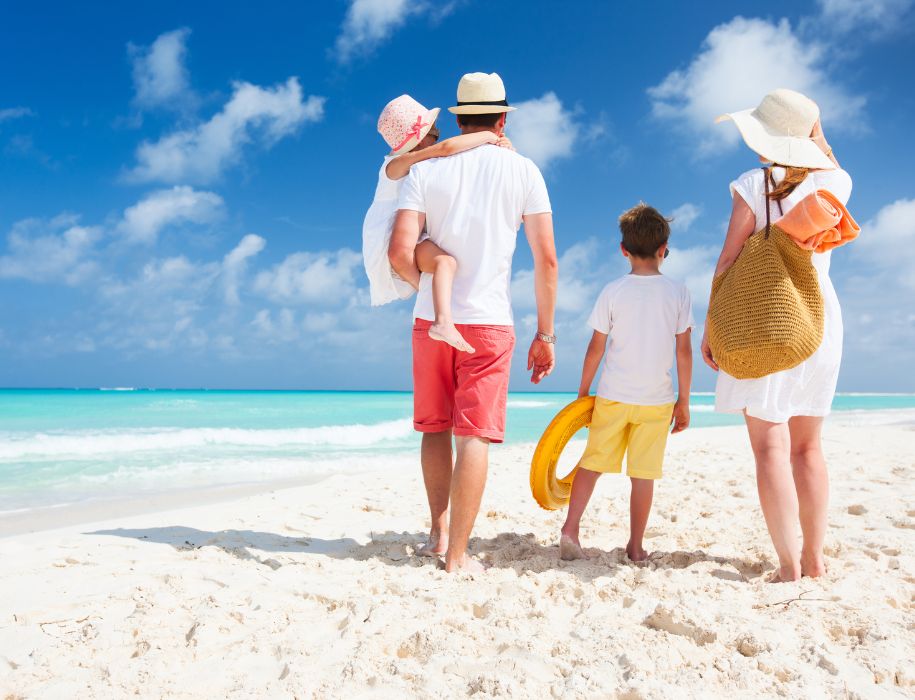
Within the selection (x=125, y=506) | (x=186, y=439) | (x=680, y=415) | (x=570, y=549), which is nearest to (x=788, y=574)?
(x=680, y=415)

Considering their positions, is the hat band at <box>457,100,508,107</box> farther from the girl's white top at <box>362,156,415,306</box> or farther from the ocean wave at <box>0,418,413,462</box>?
the ocean wave at <box>0,418,413,462</box>

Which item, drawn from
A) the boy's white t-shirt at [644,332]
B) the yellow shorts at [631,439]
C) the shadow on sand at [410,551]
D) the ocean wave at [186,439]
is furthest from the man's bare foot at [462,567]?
the ocean wave at [186,439]

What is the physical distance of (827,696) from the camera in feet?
5.68

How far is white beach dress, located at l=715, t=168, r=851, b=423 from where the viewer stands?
263 centimetres

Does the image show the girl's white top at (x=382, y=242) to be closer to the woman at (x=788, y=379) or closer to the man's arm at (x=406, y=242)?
the man's arm at (x=406, y=242)

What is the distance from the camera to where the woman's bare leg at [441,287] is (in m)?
2.78

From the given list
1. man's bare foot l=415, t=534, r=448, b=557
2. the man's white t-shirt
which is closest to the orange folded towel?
the man's white t-shirt

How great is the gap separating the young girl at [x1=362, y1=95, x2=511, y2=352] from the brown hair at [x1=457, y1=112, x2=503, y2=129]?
8 centimetres

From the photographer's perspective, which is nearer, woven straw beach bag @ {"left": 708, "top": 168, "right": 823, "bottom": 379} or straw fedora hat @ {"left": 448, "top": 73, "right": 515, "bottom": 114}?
woven straw beach bag @ {"left": 708, "top": 168, "right": 823, "bottom": 379}

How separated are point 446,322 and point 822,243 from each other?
156cm

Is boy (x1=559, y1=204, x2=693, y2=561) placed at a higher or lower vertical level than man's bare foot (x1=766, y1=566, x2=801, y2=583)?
higher

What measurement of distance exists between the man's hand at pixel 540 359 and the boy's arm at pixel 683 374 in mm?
680

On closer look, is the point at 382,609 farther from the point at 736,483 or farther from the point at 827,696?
the point at 736,483

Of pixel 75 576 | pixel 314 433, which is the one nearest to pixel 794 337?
pixel 75 576
